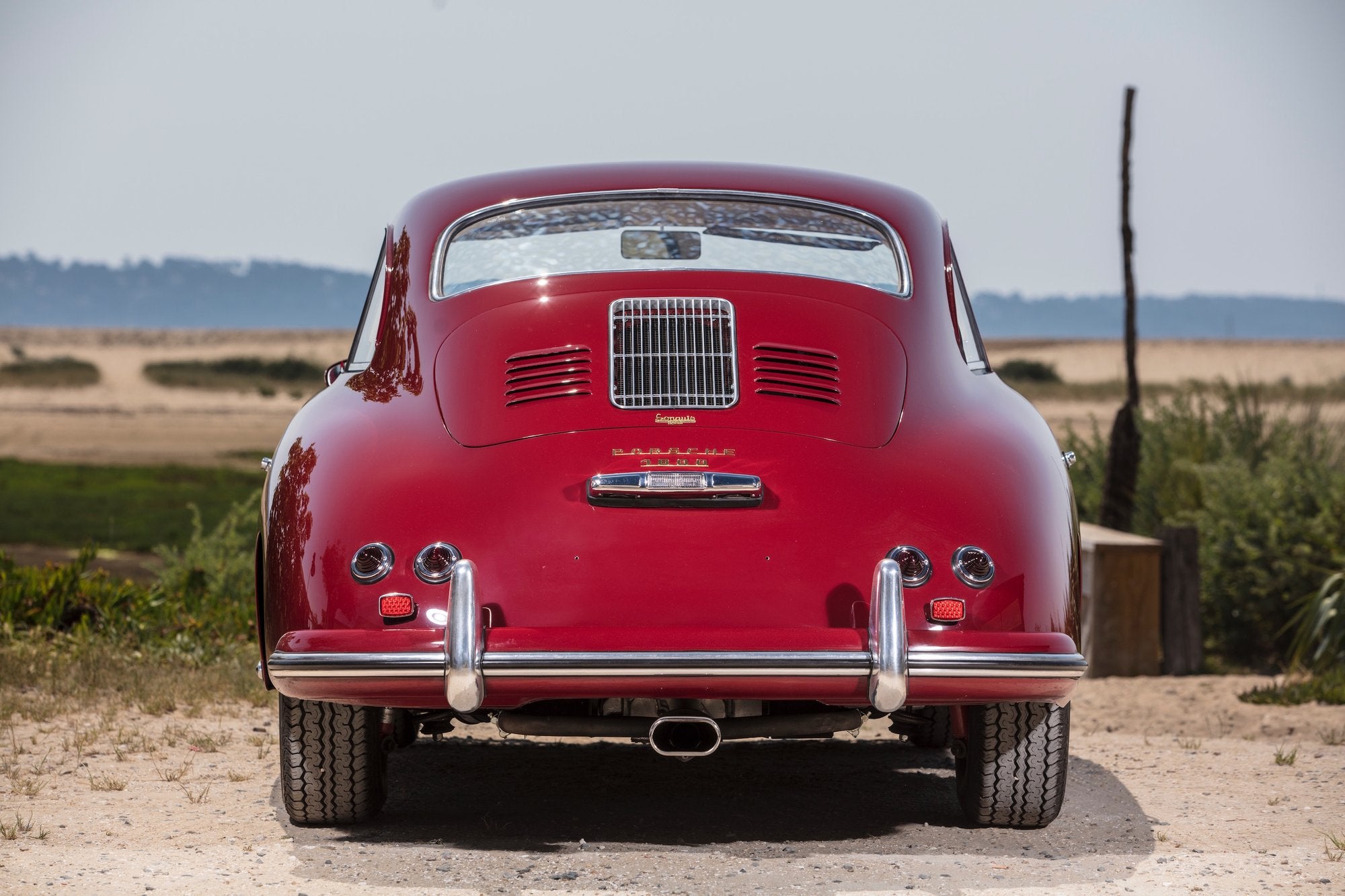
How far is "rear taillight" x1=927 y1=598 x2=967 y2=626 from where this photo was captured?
402cm

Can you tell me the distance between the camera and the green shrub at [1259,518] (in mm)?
10453

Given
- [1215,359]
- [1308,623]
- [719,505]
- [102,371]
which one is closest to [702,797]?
[719,505]

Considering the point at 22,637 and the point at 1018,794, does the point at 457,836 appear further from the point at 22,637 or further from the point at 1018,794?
the point at 22,637

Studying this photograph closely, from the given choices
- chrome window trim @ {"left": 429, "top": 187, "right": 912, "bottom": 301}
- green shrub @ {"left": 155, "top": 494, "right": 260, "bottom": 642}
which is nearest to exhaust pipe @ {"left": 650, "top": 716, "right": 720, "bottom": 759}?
chrome window trim @ {"left": 429, "top": 187, "right": 912, "bottom": 301}

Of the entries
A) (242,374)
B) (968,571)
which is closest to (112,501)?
(968,571)

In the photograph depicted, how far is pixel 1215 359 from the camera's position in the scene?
106 metres

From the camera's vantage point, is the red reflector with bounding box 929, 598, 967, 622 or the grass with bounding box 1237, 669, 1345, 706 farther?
the grass with bounding box 1237, 669, 1345, 706

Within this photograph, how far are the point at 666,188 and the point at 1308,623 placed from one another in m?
5.71

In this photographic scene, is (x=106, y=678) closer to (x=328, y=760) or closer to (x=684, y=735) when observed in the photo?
(x=328, y=760)

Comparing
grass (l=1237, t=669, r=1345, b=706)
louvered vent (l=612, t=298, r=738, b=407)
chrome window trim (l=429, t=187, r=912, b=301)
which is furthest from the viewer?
grass (l=1237, t=669, r=1345, b=706)

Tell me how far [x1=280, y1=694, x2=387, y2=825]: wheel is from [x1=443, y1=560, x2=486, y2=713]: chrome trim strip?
73 cm

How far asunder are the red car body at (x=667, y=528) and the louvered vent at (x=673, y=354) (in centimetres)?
3

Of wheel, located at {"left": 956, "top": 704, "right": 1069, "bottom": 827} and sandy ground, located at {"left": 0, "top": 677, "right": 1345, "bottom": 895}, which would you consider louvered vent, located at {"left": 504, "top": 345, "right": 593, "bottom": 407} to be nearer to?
sandy ground, located at {"left": 0, "top": 677, "right": 1345, "bottom": 895}

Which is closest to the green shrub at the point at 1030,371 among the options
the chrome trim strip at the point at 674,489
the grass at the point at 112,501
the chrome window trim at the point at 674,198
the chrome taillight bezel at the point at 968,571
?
the grass at the point at 112,501
